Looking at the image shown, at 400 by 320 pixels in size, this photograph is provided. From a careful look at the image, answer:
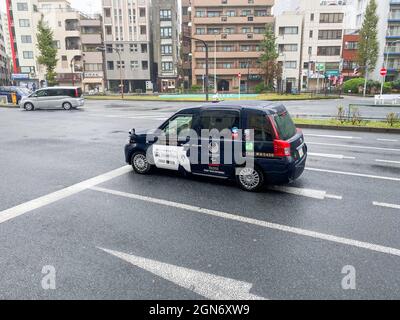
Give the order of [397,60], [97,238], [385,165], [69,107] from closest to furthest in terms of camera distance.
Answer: [97,238]
[385,165]
[69,107]
[397,60]

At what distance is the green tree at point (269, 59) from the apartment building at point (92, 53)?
31985mm

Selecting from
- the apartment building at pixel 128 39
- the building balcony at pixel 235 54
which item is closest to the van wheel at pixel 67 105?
the apartment building at pixel 128 39

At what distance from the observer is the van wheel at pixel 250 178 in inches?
250

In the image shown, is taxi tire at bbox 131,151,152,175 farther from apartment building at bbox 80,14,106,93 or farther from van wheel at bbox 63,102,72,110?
apartment building at bbox 80,14,106,93

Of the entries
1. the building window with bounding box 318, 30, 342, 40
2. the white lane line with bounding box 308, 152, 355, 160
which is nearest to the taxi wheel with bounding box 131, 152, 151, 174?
the white lane line with bounding box 308, 152, 355, 160

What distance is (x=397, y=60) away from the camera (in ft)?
180

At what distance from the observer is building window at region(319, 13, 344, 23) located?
58.0 metres

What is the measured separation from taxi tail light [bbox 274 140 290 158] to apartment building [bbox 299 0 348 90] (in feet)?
186

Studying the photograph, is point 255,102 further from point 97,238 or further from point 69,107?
point 69,107

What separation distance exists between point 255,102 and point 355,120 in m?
10.6
